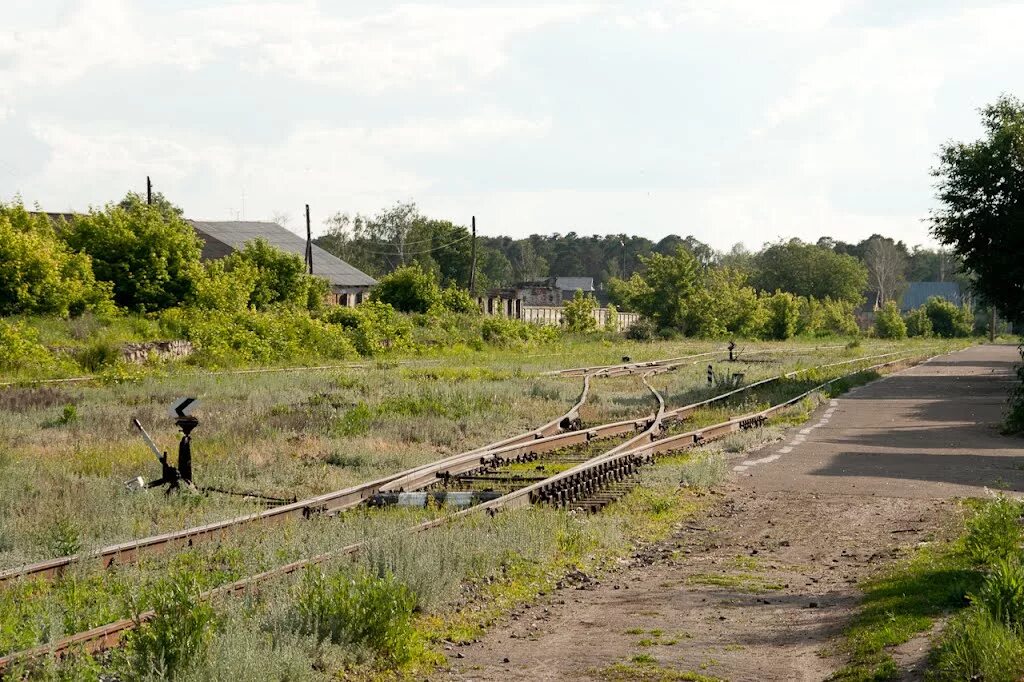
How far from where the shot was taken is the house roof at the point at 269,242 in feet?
267

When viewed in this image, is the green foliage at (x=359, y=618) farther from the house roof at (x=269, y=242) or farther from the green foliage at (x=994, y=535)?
the house roof at (x=269, y=242)

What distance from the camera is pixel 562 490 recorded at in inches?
533

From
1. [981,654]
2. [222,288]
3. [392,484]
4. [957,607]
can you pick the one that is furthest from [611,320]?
[981,654]

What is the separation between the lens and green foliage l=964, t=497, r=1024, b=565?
10.3m

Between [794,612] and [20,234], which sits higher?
[20,234]

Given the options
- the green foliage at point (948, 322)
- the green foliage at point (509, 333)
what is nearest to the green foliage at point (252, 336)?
the green foliage at point (509, 333)

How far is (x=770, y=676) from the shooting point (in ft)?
25.0

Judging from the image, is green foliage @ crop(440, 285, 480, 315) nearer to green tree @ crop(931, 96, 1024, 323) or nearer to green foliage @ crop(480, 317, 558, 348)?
green foliage @ crop(480, 317, 558, 348)

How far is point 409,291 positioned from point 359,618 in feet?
191

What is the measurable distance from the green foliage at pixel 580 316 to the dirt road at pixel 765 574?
51730 millimetres

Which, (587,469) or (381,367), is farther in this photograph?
(381,367)

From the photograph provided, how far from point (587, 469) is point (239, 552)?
6.09m

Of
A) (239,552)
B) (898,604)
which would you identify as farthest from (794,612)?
(239,552)

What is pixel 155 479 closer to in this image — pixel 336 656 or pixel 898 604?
pixel 336 656
